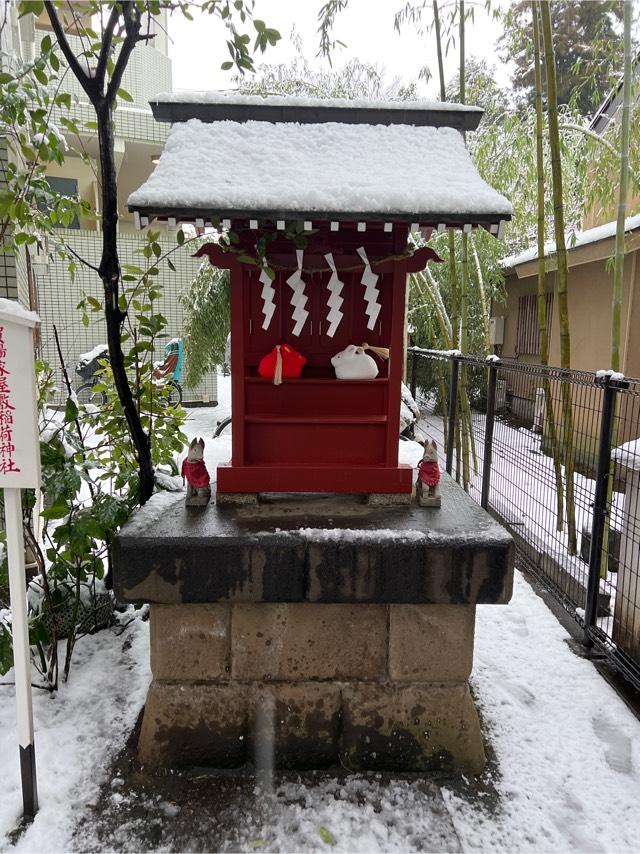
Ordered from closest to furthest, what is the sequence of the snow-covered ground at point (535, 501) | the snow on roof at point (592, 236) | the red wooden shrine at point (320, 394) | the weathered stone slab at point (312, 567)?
the weathered stone slab at point (312, 567)
the red wooden shrine at point (320, 394)
the snow-covered ground at point (535, 501)
the snow on roof at point (592, 236)

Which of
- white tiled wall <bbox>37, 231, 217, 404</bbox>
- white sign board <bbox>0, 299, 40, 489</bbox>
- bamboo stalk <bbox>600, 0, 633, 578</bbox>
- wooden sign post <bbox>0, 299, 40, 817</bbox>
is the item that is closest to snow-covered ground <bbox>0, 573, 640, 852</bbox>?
wooden sign post <bbox>0, 299, 40, 817</bbox>

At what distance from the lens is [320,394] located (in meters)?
3.08

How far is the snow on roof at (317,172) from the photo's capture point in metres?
2.36

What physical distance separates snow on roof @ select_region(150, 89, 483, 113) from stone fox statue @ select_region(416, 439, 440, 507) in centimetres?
169

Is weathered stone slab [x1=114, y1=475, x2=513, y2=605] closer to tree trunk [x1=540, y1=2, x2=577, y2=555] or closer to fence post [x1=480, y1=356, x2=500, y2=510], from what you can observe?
tree trunk [x1=540, y1=2, x2=577, y2=555]

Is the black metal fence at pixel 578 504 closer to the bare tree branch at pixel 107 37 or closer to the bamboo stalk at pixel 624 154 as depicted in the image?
the bamboo stalk at pixel 624 154

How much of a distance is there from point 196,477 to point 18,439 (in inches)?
41.9

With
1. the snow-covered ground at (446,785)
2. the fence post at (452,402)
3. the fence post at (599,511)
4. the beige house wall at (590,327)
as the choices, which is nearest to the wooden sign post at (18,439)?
the snow-covered ground at (446,785)

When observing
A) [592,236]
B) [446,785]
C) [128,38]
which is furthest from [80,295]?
[446,785]

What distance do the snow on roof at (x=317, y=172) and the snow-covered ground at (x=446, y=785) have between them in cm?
242

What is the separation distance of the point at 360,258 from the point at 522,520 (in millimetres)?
3392

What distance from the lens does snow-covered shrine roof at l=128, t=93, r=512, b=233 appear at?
2359mm

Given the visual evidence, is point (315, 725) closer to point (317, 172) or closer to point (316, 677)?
point (316, 677)

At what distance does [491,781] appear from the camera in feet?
8.30
